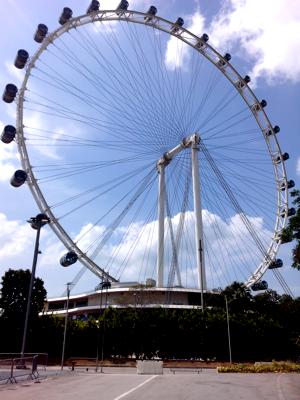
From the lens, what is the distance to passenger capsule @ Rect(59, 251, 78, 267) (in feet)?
164

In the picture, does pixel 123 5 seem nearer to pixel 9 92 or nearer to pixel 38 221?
pixel 9 92

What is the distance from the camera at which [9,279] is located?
61.5 m

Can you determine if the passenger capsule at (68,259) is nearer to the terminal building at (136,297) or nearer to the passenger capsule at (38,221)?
the passenger capsule at (38,221)

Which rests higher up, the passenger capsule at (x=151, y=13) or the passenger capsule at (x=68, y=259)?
the passenger capsule at (x=151, y=13)

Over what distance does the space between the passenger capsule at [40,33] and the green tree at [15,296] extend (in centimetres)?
3298

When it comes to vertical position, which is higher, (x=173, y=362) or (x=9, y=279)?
(x=9, y=279)

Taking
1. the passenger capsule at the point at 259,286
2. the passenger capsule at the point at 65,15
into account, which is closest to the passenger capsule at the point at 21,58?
the passenger capsule at the point at 65,15

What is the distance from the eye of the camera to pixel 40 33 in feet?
151

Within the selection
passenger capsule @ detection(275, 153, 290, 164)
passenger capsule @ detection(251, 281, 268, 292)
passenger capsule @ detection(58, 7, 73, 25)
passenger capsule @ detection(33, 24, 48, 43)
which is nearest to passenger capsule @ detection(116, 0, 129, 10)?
passenger capsule @ detection(58, 7, 73, 25)

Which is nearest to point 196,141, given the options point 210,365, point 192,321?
point 192,321

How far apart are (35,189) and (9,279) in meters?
19.3

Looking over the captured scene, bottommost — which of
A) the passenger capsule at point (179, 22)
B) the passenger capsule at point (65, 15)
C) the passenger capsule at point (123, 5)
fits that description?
the passenger capsule at point (65, 15)

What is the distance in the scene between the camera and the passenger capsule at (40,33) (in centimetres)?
4581

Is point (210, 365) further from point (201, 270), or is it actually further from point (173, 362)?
point (201, 270)
